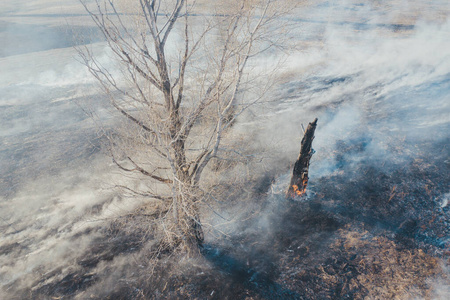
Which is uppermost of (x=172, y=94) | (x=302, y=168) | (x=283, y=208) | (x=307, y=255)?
(x=172, y=94)

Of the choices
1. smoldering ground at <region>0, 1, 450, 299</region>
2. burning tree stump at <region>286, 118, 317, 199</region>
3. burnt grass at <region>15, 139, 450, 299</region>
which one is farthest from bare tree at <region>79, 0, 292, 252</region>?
burning tree stump at <region>286, 118, 317, 199</region>

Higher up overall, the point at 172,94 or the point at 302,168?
the point at 172,94

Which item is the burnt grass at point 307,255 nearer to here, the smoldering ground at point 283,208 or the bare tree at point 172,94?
the smoldering ground at point 283,208

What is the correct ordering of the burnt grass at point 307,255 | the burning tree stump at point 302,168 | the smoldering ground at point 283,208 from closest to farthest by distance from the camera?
the burnt grass at point 307,255 < the smoldering ground at point 283,208 < the burning tree stump at point 302,168

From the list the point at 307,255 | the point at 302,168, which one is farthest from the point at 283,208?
the point at 307,255

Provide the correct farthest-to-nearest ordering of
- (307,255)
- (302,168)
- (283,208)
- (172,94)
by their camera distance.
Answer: (283,208), (302,168), (307,255), (172,94)

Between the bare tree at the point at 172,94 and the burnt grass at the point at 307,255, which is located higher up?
the bare tree at the point at 172,94

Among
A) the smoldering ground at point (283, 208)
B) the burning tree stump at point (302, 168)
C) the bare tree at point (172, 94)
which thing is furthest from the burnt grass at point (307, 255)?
the bare tree at point (172, 94)

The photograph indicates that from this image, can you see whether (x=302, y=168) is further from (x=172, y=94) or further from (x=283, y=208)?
(x=172, y=94)
